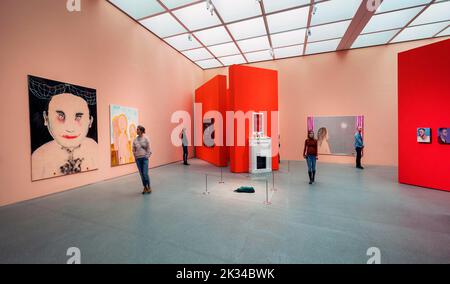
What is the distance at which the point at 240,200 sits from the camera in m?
4.65

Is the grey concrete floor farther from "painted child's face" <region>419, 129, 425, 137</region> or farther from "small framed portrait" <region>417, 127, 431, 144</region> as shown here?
"painted child's face" <region>419, 129, 425, 137</region>

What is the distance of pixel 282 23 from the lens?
296 inches

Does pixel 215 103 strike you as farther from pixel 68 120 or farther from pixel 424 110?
pixel 424 110

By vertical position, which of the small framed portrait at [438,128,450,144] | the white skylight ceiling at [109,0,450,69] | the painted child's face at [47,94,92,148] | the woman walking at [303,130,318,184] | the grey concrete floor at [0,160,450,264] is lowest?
the grey concrete floor at [0,160,450,264]

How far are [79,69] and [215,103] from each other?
5.51 meters

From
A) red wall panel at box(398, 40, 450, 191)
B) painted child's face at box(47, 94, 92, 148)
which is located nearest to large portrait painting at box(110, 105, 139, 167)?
painted child's face at box(47, 94, 92, 148)

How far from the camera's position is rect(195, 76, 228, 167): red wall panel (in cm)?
→ 938

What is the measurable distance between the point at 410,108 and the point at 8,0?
1079 centimetres

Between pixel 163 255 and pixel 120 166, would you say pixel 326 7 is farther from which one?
pixel 120 166

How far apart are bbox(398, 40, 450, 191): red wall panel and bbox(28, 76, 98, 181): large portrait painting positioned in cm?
975

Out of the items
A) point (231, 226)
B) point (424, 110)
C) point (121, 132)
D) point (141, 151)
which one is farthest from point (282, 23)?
point (231, 226)

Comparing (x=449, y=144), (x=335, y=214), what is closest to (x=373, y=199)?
(x=335, y=214)

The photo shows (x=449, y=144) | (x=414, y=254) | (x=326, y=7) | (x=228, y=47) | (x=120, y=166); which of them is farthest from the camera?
(x=228, y=47)

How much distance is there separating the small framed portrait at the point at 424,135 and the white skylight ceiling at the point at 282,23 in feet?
13.6
